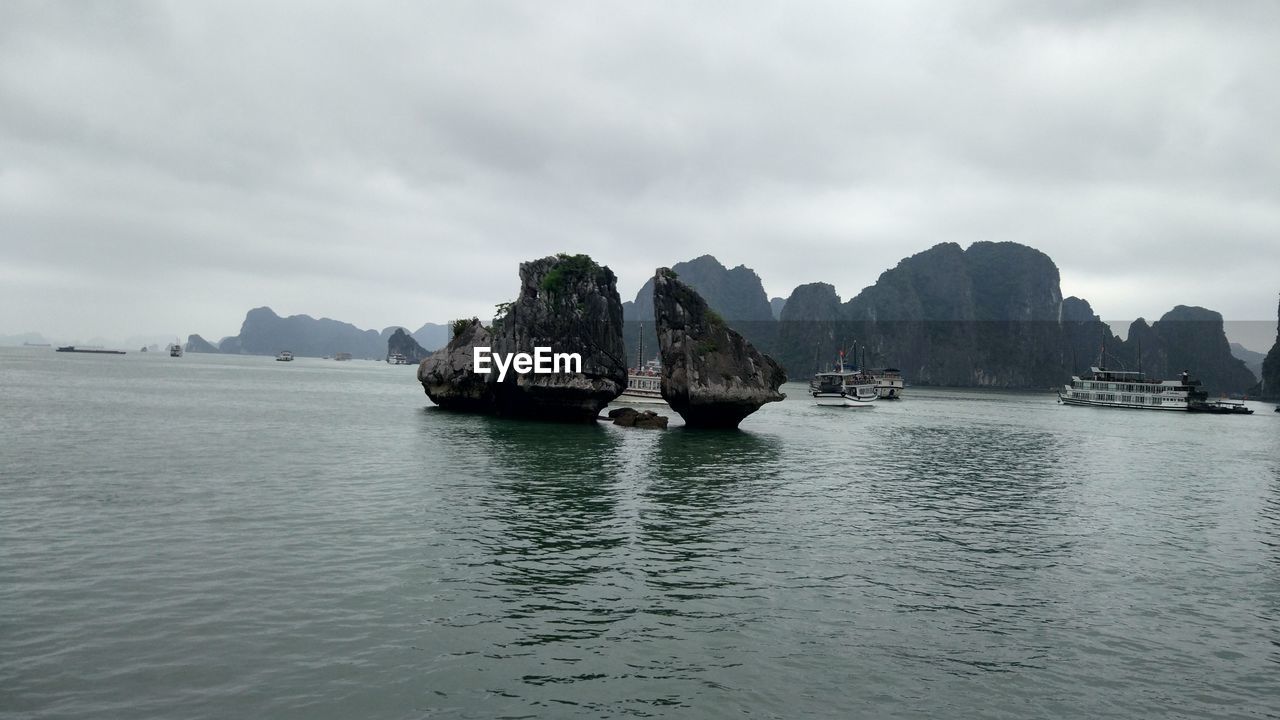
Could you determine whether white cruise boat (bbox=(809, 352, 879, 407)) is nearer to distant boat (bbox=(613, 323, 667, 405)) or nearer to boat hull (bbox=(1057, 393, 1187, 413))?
distant boat (bbox=(613, 323, 667, 405))

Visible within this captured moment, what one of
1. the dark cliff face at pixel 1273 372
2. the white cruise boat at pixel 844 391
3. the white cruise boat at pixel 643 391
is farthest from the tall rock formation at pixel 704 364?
the dark cliff face at pixel 1273 372

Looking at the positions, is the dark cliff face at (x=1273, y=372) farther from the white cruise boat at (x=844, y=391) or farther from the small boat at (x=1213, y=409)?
the white cruise boat at (x=844, y=391)

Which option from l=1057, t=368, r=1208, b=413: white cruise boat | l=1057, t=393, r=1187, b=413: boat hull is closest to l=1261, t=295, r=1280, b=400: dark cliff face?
l=1057, t=368, r=1208, b=413: white cruise boat

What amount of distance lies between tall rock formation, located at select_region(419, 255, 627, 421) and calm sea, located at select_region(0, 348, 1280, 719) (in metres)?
24.1

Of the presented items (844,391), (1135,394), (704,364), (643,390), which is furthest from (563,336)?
(1135,394)

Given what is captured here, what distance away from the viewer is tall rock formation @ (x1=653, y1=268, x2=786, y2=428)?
5103 centimetres

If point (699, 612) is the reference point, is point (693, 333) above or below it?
above

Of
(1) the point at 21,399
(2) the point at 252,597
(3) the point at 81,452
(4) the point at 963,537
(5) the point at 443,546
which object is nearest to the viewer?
(2) the point at 252,597

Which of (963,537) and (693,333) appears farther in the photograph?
(693,333)

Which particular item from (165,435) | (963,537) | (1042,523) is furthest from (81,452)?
(1042,523)

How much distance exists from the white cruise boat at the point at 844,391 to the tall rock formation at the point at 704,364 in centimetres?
5161

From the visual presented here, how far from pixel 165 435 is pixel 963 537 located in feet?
134

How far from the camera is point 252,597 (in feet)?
41.9

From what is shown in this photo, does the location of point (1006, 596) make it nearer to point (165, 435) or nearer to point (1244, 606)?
point (1244, 606)
